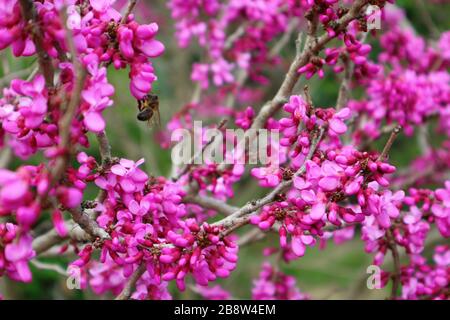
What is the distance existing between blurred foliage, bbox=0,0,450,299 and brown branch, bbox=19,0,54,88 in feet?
10.7

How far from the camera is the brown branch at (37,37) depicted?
169 cm

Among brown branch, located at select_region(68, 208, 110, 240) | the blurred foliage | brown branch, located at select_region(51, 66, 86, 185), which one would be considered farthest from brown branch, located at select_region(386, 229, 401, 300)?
the blurred foliage

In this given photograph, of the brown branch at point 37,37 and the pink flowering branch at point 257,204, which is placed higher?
the brown branch at point 37,37

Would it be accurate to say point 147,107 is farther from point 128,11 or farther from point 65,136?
point 65,136

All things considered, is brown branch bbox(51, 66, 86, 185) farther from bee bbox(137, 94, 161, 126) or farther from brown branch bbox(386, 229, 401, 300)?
brown branch bbox(386, 229, 401, 300)

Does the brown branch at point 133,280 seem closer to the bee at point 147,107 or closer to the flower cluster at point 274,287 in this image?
the bee at point 147,107

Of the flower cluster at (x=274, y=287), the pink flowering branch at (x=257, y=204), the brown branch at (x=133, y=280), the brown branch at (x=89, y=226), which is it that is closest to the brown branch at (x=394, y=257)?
the flower cluster at (x=274, y=287)

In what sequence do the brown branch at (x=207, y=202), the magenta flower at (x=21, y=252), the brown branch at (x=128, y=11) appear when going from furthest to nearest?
the brown branch at (x=207, y=202) < the brown branch at (x=128, y=11) < the magenta flower at (x=21, y=252)

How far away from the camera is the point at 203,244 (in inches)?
81.2

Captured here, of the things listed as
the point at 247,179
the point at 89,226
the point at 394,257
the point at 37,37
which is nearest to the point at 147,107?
the point at 89,226

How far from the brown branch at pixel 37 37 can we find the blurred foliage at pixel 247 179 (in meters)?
3.25

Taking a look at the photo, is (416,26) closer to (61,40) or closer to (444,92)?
(444,92)

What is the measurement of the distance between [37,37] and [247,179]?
5388 millimetres

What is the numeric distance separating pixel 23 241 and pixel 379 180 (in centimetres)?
129
